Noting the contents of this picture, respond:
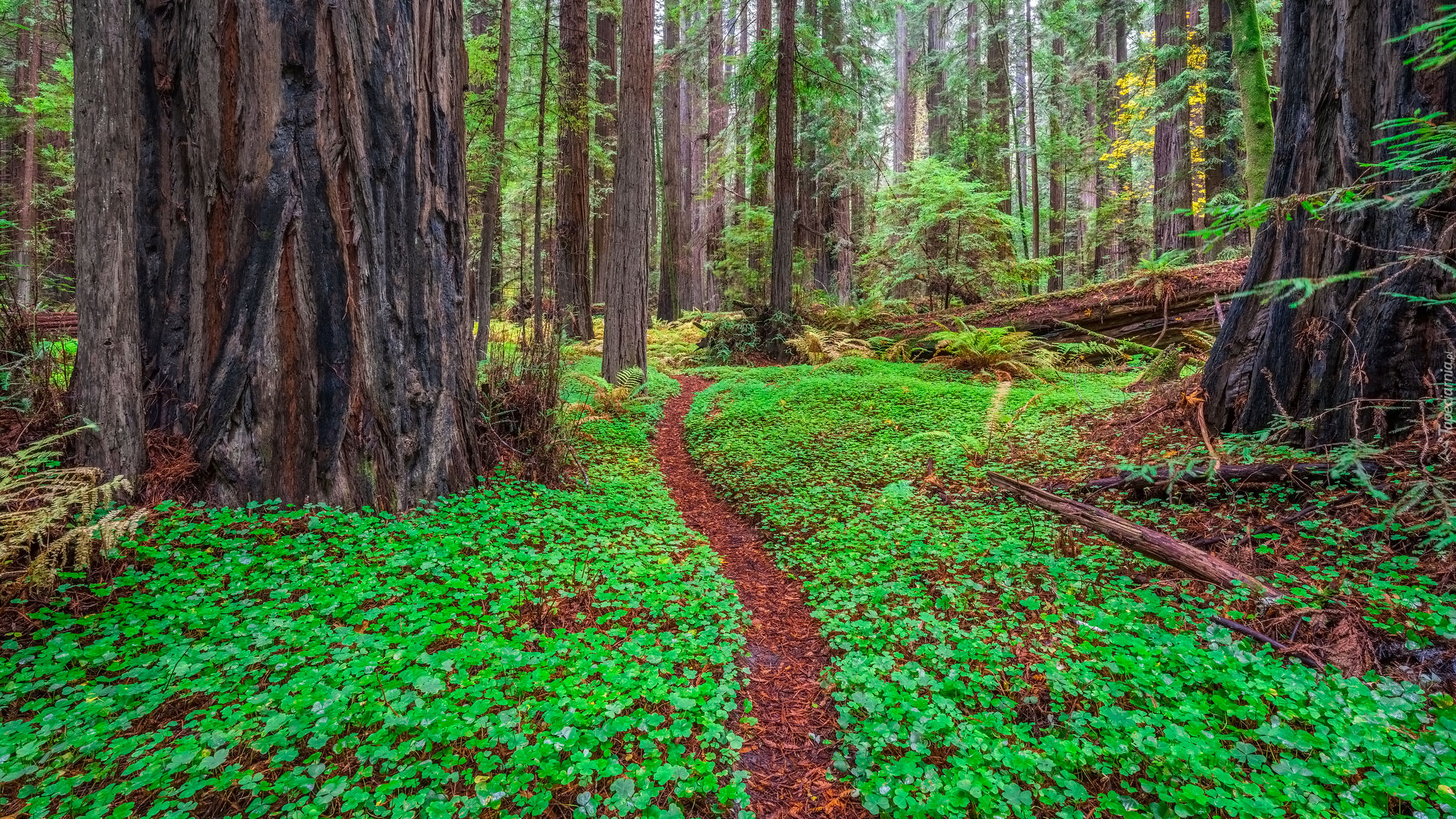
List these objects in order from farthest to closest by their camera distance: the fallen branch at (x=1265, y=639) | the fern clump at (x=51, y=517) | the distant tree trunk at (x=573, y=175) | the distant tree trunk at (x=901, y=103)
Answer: the distant tree trunk at (x=901, y=103)
the distant tree trunk at (x=573, y=175)
the fern clump at (x=51, y=517)
the fallen branch at (x=1265, y=639)

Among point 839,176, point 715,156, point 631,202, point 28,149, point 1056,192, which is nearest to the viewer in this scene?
point 631,202

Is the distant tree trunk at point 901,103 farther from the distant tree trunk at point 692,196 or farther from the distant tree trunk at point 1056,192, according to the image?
the distant tree trunk at point 692,196

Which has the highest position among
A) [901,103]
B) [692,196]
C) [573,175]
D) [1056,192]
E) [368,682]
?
[901,103]

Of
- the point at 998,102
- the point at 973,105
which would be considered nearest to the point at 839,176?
the point at 998,102

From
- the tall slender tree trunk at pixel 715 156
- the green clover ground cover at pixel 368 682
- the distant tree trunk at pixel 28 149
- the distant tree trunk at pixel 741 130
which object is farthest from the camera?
the tall slender tree trunk at pixel 715 156

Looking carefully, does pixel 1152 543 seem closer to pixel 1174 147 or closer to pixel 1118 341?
pixel 1118 341

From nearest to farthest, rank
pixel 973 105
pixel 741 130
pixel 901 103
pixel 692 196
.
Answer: pixel 741 130, pixel 973 105, pixel 692 196, pixel 901 103

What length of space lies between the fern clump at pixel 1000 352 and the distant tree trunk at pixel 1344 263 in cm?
356

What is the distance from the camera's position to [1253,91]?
548cm

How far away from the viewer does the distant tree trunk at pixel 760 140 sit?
1157cm

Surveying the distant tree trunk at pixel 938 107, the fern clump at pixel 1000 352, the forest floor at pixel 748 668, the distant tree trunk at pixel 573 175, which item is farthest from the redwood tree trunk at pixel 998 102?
the forest floor at pixel 748 668

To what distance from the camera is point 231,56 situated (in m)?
3.38

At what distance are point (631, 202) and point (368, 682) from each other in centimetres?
734

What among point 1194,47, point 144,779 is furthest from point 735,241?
point 144,779
